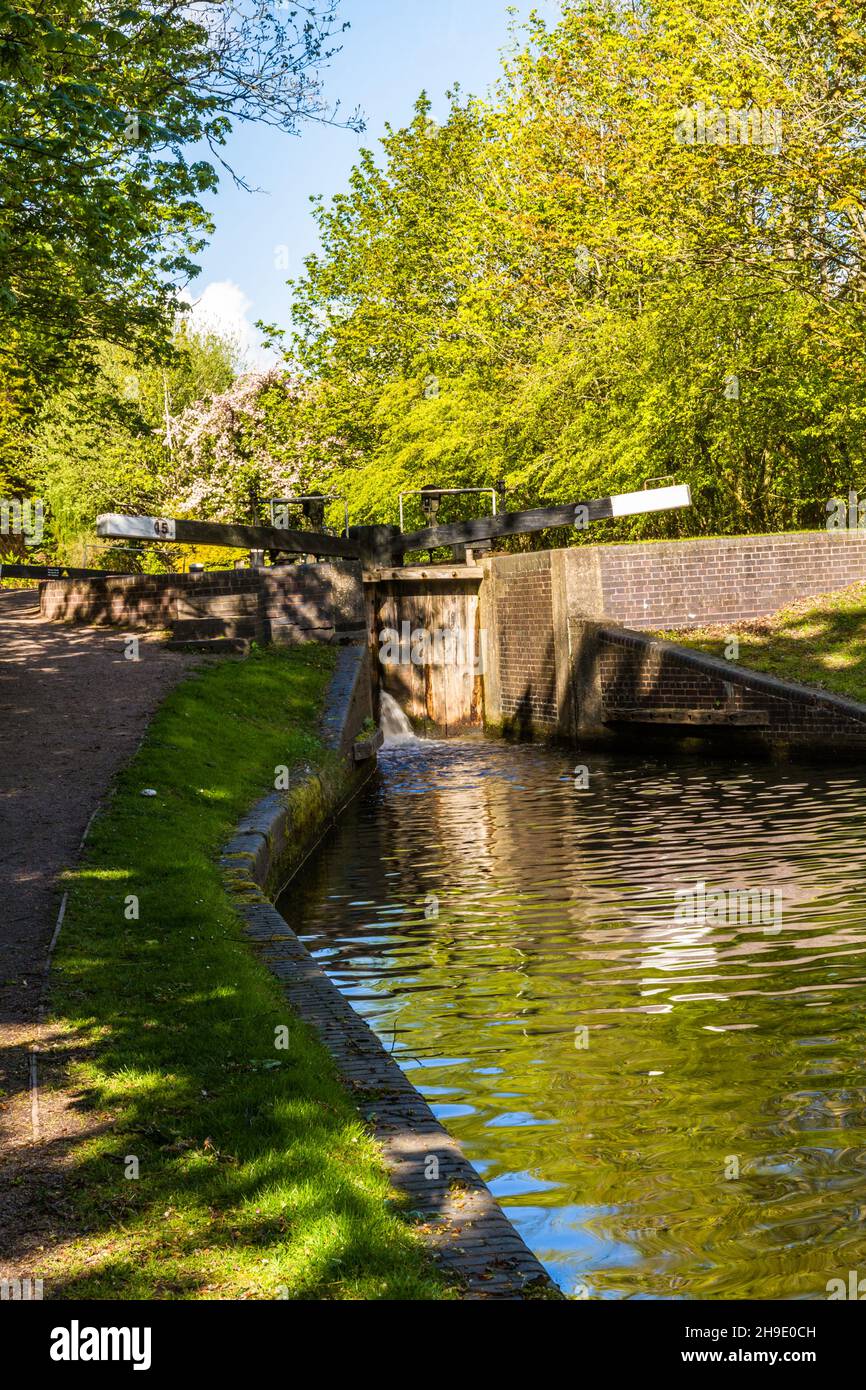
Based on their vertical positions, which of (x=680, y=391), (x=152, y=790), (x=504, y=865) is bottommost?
(x=504, y=865)

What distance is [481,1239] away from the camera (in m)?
4.40

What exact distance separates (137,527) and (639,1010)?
12827 mm

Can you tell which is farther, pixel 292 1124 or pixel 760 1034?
pixel 760 1034

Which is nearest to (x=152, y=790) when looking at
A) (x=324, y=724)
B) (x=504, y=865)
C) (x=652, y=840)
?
(x=504, y=865)

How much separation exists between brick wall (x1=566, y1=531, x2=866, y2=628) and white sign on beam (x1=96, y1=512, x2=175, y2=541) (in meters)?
7.12

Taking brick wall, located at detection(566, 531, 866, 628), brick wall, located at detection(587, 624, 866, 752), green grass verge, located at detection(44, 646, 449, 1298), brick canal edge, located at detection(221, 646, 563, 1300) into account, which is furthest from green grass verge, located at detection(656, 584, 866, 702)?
green grass verge, located at detection(44, 646, 449, 1298)

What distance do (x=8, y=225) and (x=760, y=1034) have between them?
39.6 ft

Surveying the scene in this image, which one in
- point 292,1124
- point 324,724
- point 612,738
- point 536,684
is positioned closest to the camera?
point 292,1124

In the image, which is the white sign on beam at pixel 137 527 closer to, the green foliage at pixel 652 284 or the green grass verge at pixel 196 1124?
the green grass verge at pixel 196 1124

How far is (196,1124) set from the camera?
5.28 metres

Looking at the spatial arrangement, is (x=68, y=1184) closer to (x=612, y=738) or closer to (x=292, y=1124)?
(x=292, y=1124)

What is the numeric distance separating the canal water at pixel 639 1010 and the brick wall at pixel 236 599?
6657mm

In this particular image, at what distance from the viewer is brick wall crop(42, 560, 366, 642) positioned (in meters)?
21.6
